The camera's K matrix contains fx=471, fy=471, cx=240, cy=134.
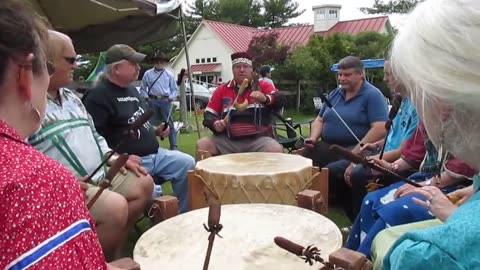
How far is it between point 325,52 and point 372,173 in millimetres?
14996

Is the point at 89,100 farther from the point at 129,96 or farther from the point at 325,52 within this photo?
the point at 325,52

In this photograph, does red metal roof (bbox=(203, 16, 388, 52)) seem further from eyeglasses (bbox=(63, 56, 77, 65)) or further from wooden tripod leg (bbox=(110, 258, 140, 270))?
wooden tripod leg (bbox=(110, 258, 140, 270))

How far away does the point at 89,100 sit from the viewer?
10.5 ft

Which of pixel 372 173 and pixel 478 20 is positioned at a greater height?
pixel 478 20

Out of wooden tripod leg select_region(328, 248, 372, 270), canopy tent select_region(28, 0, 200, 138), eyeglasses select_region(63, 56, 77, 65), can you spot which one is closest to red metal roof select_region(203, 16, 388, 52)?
canopy tent select_region(28, 0, 200, 138)

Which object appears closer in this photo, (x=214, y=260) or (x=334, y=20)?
(x=214, y=260)

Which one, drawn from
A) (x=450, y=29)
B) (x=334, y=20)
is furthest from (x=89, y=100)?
(x=334, y=20)

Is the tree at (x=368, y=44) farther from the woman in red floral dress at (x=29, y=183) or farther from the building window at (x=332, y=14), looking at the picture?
the woman in red floral dress at (x=29, y=183)

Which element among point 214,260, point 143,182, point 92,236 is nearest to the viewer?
point 92,236

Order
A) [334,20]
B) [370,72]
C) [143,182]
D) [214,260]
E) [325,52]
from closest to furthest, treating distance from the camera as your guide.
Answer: [214,260] → [143,182] → [370,72] → [325,52] → [334,20]

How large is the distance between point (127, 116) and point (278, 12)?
41193 mm

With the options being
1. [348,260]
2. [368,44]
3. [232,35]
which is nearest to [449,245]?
[348,260]

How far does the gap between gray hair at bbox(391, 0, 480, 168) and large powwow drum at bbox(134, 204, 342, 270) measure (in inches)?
29.9

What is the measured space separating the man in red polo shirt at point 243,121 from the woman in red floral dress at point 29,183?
10.2 feet
